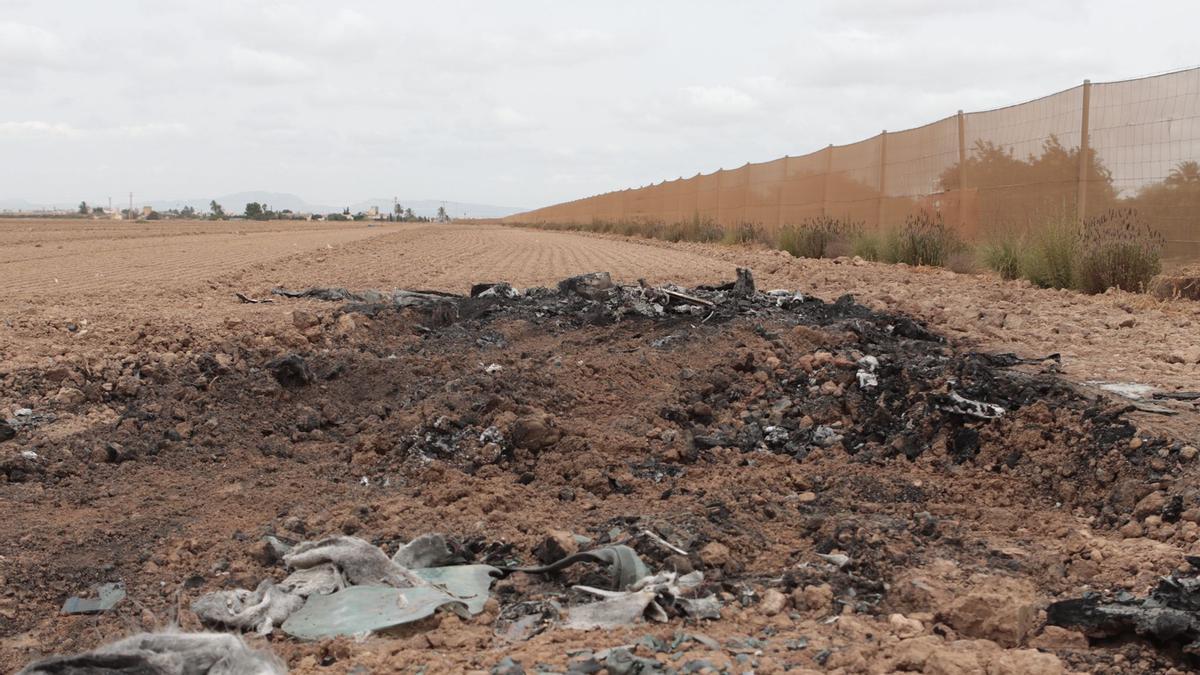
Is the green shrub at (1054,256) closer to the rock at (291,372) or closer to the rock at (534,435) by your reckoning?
the rock at (534,435)

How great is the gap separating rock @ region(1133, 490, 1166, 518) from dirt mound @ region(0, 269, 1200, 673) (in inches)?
0.4

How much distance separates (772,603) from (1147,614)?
1098 mm

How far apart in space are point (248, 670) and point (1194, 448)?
3.78 meters

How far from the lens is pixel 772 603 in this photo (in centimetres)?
330

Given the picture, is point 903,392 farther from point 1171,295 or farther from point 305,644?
point 1171,295

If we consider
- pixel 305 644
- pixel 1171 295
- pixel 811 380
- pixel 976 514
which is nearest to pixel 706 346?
pixel 811 380

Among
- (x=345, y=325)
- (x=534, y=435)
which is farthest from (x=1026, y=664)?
(x=345, y=325)

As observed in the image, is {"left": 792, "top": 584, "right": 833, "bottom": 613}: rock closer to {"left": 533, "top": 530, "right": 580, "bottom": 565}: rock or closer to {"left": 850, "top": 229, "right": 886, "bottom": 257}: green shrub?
{"left": 533, "top": 530, "right": 580, "bottom": 565}: rock

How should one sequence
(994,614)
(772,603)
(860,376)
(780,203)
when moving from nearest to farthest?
1. (994,614)
2. (772,603)
3. (860,376)
4. (780,203)

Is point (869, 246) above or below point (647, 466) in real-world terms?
above

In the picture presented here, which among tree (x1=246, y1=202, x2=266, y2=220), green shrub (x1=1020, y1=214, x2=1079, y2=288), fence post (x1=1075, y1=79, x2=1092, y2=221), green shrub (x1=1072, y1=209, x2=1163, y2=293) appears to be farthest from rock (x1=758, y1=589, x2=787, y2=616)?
tree (x1=246, y1=202, x2=266, y2=220)

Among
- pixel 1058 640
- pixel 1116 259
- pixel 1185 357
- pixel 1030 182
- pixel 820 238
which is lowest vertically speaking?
pixel 1058 640

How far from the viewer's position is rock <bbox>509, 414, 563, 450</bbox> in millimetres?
5438

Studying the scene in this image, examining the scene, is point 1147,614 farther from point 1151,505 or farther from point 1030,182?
point 1030,182
